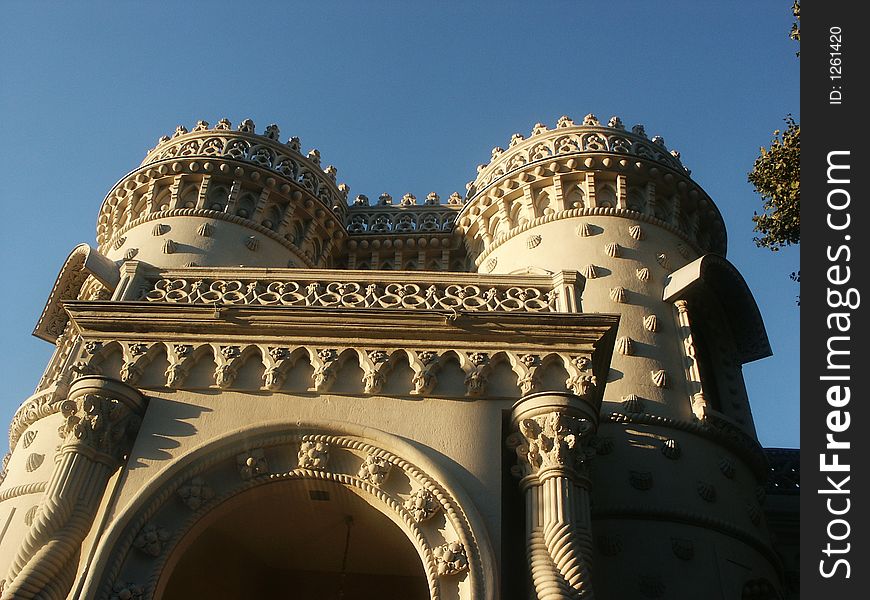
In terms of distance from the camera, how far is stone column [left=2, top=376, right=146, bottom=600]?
8266 millimetres

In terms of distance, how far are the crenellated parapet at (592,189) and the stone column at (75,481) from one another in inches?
397

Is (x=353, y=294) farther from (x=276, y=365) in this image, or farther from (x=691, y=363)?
(x=691, y=363)

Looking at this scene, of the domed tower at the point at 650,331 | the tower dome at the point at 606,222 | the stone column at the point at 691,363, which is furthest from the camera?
the tower dome at the point at 606,222

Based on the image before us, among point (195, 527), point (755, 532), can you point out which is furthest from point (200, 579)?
point (755, 532)

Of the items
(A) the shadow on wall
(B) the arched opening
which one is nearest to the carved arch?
(B) the arched opening

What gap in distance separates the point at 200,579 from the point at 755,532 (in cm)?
878

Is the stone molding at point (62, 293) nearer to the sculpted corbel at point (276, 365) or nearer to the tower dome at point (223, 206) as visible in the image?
the tower dome at point (223, 206)

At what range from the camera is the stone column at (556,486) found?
8102 millimetres

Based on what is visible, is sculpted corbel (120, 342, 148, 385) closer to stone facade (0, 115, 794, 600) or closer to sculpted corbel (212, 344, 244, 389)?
stone facade (0, 115, 794, 600)

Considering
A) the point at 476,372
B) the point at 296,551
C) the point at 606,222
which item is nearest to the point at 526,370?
the point at 476,372

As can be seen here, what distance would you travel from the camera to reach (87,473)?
29.6ft

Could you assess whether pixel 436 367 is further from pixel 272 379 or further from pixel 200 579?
pixel 200 579
